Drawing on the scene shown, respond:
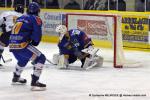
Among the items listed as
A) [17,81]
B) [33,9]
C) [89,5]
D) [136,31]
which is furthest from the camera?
[89,5]

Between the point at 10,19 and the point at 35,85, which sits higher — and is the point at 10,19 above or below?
above

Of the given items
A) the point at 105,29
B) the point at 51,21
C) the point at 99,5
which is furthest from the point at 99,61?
the point at 51,21

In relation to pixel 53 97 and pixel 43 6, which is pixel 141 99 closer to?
pixel 53 97

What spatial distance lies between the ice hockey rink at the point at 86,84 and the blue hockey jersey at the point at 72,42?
0.41m

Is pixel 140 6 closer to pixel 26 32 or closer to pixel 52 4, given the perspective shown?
pixel 52 4

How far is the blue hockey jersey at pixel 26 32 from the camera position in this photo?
6609mm

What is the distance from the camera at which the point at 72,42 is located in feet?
28.9

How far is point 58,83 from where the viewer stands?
7.37m

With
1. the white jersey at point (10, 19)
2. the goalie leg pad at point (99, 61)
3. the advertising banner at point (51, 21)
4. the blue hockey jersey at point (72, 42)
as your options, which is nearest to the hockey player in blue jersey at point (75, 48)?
the blue hockey jersey at point (72, 42)

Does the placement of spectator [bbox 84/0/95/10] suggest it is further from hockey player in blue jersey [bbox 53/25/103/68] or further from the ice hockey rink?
hockey player in blue jersey [bbox 53/25/103/68]

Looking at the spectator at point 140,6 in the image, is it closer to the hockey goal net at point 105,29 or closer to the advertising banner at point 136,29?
→ the advertising banner at point 136,29

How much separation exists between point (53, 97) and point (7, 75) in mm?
2127

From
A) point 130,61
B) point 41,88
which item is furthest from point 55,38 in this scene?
point 41,88

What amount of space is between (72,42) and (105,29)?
69.4 inches
